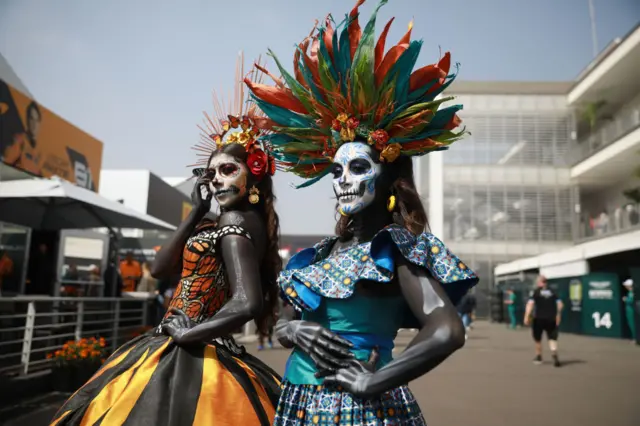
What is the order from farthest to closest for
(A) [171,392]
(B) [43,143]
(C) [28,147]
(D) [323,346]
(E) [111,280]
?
(B) [43,143]
(C) [28,147]
(E) [111,280]
(A) [171,392]
(D) [323,346]

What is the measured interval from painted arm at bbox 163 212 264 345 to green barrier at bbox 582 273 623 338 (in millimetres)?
18972

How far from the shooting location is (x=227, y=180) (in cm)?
284

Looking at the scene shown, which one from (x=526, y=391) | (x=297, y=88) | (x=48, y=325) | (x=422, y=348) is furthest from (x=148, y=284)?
(x=422, y=348)

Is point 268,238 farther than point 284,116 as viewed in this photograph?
Yes

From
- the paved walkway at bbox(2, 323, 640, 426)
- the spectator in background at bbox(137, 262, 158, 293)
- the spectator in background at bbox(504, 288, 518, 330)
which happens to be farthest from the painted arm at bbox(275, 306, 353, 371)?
the spectator in background at bbox(504, 288, 518, 330)

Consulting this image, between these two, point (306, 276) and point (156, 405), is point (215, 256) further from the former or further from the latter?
point (306, 276)

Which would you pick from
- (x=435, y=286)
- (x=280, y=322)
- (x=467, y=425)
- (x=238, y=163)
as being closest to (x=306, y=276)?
(x=280, y=322)

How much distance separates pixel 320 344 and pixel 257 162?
1.46 m

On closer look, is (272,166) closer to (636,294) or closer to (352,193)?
(352,193)

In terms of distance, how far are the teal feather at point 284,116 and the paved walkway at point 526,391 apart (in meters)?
4.67

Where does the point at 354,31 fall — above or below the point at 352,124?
above

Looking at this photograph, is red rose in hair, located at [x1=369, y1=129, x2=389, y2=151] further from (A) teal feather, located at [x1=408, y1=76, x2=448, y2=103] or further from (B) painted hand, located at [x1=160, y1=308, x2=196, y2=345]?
(B) painted hand, located at [x1=160, y1=308, x2=196, y2=345]

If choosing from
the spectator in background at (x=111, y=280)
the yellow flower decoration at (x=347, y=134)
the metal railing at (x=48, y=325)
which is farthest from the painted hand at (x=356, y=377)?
the spectator in background at (x=111, y=280)

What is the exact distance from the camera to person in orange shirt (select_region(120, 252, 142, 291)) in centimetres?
1286
